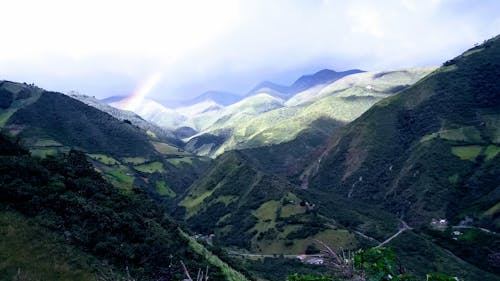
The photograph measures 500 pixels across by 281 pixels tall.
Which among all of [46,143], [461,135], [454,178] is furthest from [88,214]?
[461,135]

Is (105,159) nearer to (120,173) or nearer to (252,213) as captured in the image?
(120,173)

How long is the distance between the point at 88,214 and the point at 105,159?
161760mm

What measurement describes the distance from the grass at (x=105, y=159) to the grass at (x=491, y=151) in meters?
156

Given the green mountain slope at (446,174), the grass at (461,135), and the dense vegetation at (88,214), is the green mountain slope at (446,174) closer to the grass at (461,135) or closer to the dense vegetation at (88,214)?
the grass at (461,135)

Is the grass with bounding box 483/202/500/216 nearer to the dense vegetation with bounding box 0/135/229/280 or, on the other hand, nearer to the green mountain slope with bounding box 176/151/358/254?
the green mountain slope with bounding box 176/151/358/254

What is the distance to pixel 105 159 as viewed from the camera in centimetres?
18775

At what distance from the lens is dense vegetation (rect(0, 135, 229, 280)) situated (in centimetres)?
3212

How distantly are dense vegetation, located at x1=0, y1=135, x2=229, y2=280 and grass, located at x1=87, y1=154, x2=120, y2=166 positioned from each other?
144 metres

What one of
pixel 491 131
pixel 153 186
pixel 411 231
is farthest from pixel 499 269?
pixel 153 186

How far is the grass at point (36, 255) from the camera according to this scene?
25984mm

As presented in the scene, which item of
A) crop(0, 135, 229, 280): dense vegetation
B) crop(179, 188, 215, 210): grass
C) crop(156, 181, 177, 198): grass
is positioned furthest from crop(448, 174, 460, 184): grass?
crop(0, 135, 229, 280): dense vegetation

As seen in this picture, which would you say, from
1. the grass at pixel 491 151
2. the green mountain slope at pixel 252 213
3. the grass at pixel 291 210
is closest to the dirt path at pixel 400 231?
the green mountain slope at pixel 252 213

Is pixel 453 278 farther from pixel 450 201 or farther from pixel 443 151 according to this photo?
pixel 443 151

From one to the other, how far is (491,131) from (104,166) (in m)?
163
